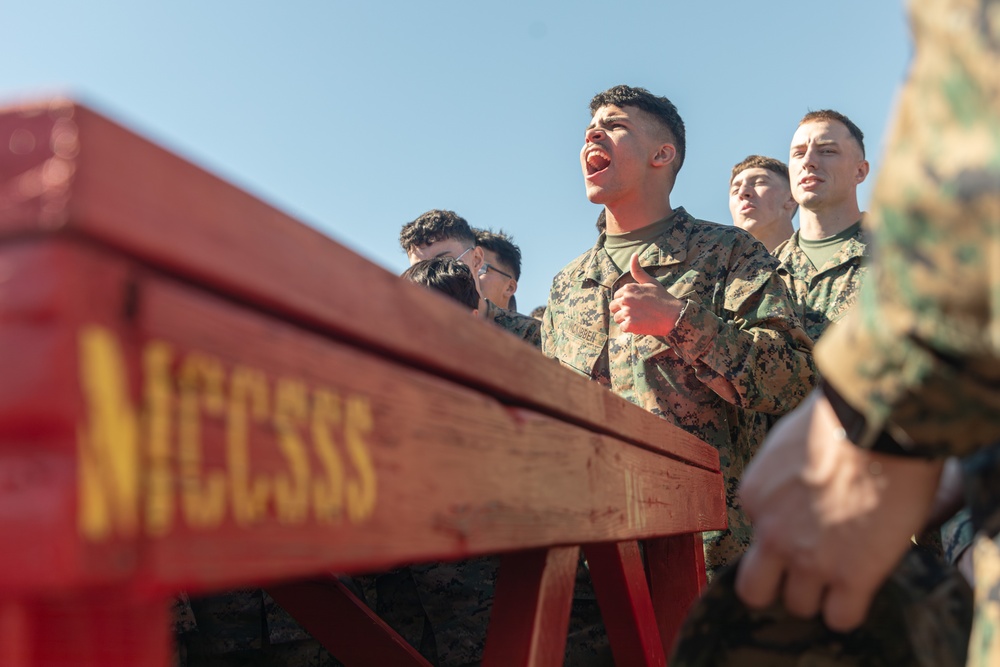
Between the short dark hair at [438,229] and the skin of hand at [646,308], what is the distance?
251cm

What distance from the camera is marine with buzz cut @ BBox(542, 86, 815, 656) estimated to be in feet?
8.38

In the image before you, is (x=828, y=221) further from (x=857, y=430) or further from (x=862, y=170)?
(x=857, y=430)

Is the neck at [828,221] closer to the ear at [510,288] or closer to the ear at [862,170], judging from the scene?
the ear at [862,170]

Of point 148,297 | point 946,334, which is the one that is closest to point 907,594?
point 946,334

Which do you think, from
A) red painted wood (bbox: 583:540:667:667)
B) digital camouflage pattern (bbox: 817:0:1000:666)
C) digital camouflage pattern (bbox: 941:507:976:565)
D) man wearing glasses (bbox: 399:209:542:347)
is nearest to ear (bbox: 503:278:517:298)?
man wearing glasses (bbox: 399:209:542:347)

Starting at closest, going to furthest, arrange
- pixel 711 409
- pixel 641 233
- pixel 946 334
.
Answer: pixel 946 334 < pixel 711 409 < pixel 641 233

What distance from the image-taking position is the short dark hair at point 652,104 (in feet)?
11.2

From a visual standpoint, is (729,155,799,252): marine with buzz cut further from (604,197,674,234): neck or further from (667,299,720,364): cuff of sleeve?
(667,299,720,364): cuff of sleeve

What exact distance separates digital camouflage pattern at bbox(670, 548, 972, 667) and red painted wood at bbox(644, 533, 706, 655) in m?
1.16

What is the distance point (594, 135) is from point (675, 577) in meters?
1.70

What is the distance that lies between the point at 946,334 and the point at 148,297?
553 mm

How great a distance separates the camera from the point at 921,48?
28.5 inches

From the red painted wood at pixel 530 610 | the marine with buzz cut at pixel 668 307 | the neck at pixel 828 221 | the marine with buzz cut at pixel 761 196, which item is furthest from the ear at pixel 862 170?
the red painted wood at pixel 530 610

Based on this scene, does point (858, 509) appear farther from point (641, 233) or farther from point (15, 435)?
point (641, 233)
